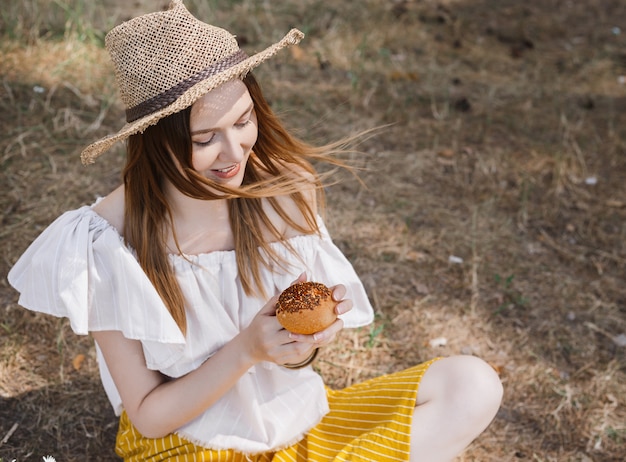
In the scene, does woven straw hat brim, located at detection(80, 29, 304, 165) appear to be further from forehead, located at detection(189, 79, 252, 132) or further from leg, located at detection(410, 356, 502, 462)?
leg, located at detection(410, 356, 502, 462)

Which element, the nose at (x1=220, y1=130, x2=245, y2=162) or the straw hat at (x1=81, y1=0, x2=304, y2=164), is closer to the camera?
the straw hat at (x1=81, y1=0, x2=304, y2=164)

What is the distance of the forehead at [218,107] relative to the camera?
1733mm

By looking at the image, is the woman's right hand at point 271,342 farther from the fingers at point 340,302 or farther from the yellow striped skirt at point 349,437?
the yellow striped skirt at point 349,437

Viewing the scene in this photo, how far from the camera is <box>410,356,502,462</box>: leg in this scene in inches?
81.1

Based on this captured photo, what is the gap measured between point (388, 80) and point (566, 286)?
2.04m

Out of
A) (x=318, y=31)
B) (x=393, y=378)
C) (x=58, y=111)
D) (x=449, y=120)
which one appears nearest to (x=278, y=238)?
(x=393, y=378)

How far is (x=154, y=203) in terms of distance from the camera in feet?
6.56

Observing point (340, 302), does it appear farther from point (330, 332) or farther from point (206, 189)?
point (206, 189)

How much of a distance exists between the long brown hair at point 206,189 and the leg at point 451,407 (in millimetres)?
575

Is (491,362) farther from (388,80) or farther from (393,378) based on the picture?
(388,80)

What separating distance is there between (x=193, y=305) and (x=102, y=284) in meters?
0.26

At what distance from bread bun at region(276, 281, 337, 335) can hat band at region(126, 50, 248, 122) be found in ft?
1.80

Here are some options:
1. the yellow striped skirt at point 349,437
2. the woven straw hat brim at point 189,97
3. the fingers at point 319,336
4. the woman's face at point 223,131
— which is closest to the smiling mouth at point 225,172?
the woman's face at point 223,131

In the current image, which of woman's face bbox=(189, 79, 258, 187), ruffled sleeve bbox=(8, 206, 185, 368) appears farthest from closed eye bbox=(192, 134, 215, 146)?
ruffled sleeve bbox=(8, 206, 185, 368)
